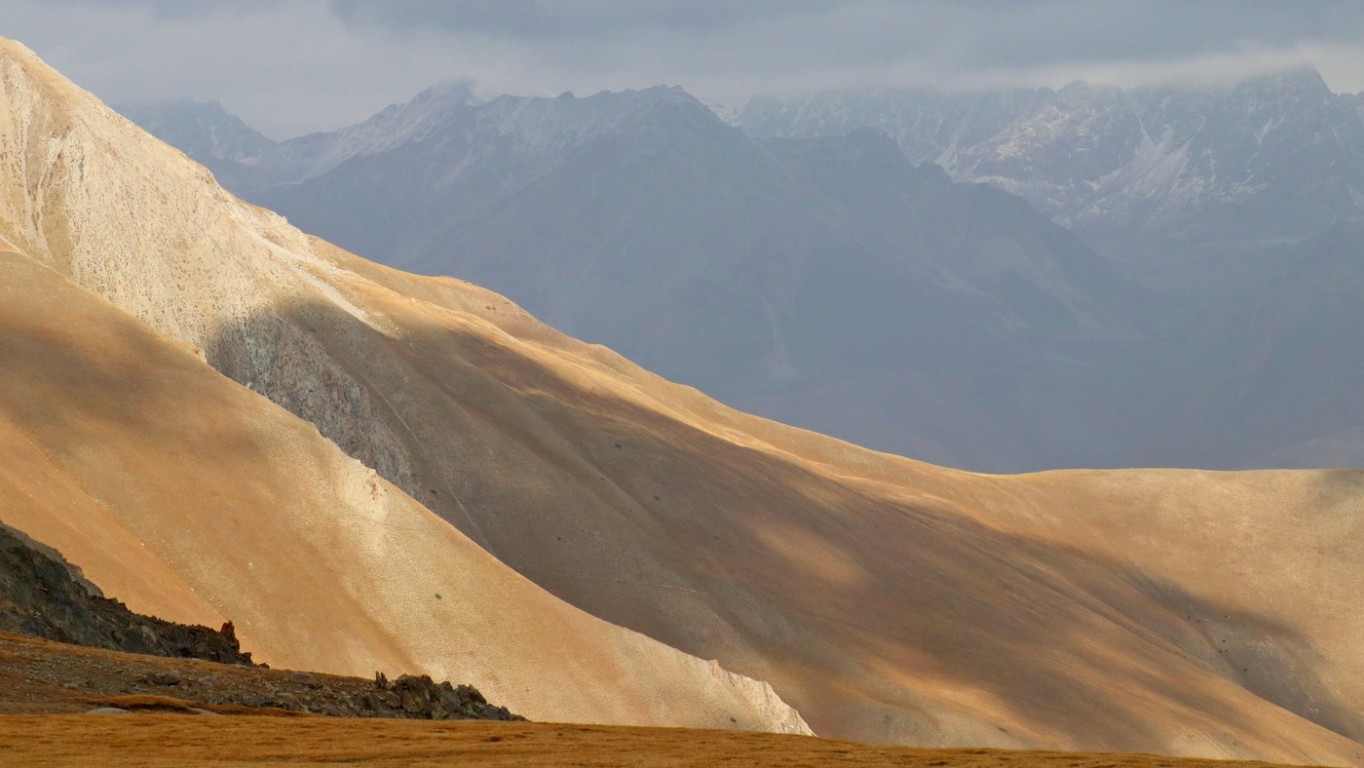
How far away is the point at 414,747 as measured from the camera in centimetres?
2866

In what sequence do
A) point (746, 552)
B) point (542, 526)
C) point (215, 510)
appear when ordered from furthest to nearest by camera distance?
1. point (746, 552)
2. point (542, 526)
3. point (215, 510)

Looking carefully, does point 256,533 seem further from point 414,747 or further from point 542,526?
point 414,747

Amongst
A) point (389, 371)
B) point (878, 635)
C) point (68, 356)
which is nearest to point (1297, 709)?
point (878, 635)

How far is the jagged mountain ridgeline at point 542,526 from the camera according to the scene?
205 ft

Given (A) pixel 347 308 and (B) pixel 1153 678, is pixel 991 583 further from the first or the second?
(A) pixel 347 308

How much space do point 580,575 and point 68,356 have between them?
38.9m

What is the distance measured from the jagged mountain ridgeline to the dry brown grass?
25437mm

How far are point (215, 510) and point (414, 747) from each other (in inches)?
1457

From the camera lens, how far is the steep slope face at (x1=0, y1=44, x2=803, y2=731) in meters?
58.2

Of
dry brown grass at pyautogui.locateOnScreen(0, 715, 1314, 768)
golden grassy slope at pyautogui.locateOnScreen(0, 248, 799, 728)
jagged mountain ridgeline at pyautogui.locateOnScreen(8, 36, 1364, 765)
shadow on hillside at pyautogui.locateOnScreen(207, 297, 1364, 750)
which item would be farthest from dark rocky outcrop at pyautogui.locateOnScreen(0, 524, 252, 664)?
shadow on hillside at pyautogui.locateOnScreen(207, 297, 1364, 750)

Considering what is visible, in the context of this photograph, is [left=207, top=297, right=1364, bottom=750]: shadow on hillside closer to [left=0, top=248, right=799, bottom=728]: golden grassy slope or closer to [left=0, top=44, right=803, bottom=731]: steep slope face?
[left=0, top=44, right=803, bottom=731]: steep slope face

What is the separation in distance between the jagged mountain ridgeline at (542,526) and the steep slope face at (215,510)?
19cm

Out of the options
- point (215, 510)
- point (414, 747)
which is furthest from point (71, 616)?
point (215, 510)

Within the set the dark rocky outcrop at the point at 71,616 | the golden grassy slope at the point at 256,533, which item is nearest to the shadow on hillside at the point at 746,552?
the golden grassy slope at the point at 256,533
